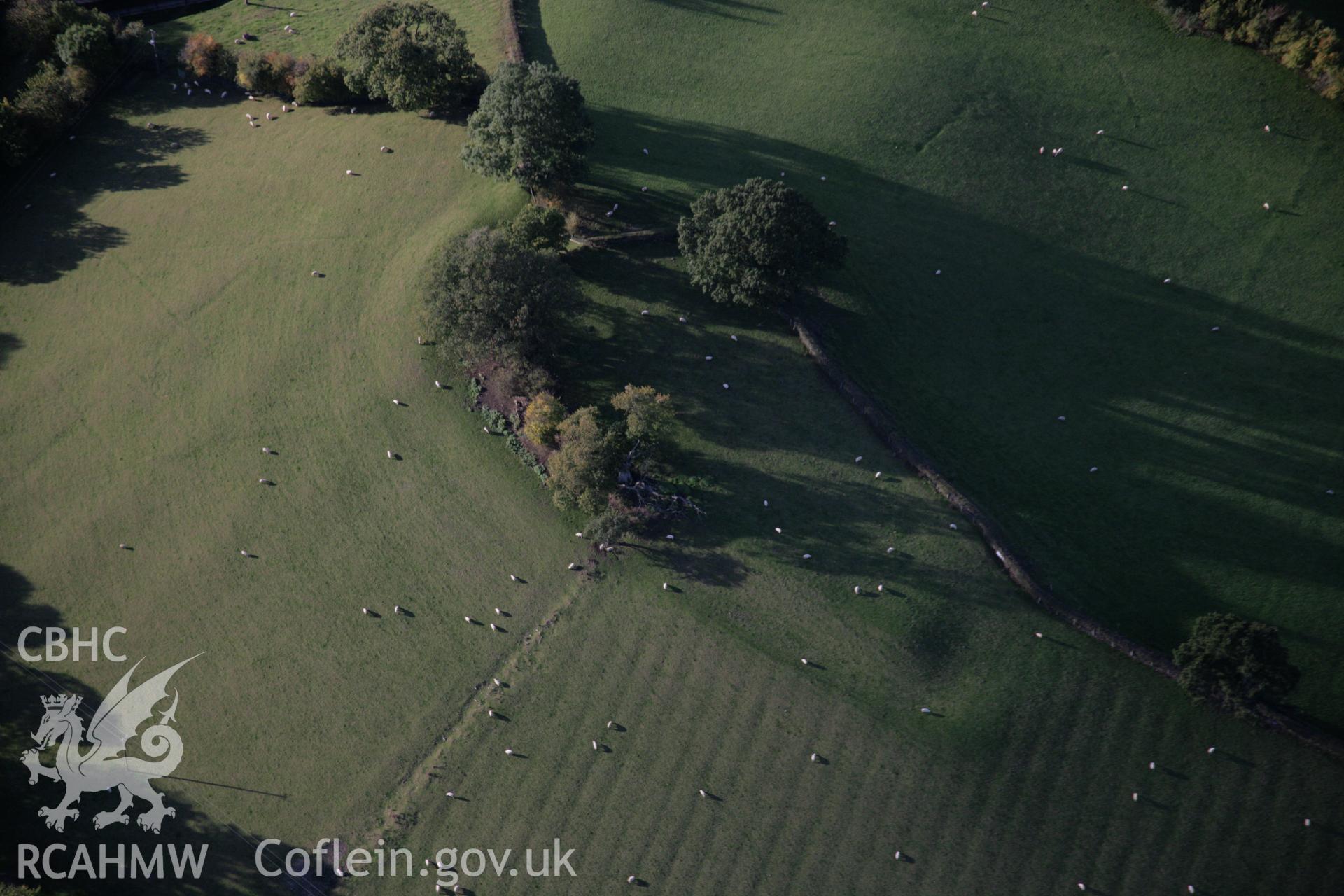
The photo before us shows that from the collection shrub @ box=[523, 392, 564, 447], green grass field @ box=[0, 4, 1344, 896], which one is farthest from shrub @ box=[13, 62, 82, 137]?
shrub @ box=[523, 392, 564, 447]

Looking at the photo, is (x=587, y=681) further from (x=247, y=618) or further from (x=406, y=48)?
(x=406, y=48)

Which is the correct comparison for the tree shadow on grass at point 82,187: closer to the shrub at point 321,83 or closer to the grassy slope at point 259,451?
the grassy slope at point 259,451

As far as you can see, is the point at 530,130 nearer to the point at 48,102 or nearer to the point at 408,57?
the point at 408,57

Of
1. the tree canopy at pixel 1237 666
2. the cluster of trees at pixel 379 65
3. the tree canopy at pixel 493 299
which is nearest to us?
the tree canopy at pixel 1237 666

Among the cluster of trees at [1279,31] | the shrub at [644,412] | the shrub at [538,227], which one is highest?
the cluster of trees at [1279,31]

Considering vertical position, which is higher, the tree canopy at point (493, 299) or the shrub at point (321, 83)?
the shrub at point (321, 83)

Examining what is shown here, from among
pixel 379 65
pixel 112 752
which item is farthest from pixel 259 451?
pixel 379 65

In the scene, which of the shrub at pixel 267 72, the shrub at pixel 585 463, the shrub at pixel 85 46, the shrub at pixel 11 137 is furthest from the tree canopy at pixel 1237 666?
the shrub at pixel 85 46
